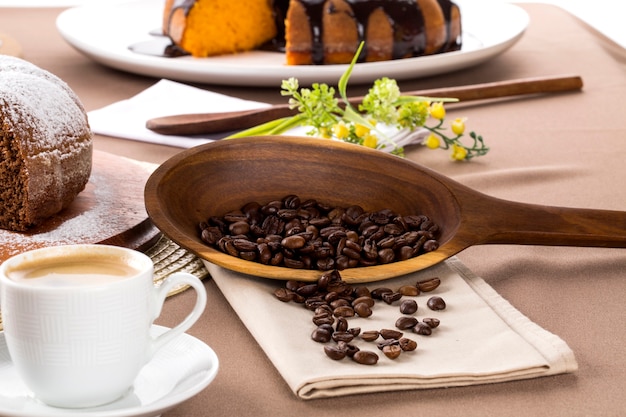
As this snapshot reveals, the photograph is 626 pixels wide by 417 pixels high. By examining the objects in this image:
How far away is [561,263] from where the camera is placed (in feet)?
3.87

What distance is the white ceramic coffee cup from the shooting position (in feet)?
2.44

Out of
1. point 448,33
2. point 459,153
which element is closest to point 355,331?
point 459,153

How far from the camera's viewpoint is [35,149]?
1.21m

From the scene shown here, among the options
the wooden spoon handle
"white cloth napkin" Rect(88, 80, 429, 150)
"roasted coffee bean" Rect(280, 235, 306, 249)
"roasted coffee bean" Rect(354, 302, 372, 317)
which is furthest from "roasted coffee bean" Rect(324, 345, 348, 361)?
"white cloth napkin" Rect(88, 80, 429, 150)

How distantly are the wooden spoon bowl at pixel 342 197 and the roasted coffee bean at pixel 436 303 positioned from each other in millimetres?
66

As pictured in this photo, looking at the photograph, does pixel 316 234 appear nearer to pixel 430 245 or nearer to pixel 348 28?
pixel 430 245

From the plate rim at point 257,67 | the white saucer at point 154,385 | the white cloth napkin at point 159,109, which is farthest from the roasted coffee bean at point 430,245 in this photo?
the plate rim at point 257,67

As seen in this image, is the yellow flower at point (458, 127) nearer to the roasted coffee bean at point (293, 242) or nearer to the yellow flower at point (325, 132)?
the yellow flower at point (325, 132)

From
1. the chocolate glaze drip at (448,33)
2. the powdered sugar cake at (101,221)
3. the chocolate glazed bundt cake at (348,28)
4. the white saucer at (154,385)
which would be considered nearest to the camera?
the white saucer at (154,385)

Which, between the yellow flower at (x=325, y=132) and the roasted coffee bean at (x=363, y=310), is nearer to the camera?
the roasted coffee bean at (x=363, y=310)

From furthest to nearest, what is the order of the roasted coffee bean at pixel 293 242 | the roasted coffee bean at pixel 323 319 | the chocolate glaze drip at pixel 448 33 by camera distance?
the chocolate glaze drip at pixel 448 33
the roasted coffee bean at pixel 293 242
the roasted coffee bean at pixel 323 319

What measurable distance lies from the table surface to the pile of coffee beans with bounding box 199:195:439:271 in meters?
0.07

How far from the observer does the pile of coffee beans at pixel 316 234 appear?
42.0 inches

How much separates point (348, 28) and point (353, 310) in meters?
1.28
